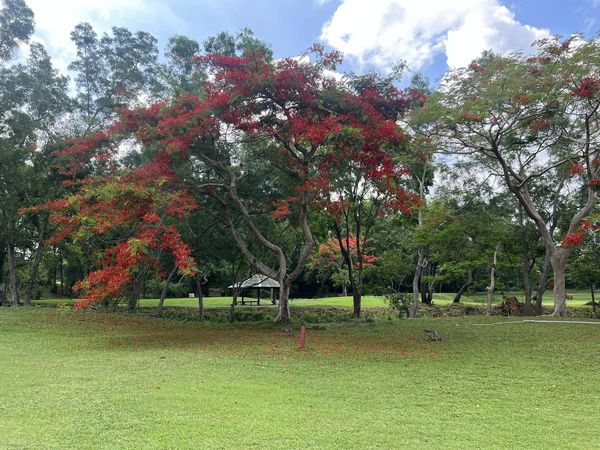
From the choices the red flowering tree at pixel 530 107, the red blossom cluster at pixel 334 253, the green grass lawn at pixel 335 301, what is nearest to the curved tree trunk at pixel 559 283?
the red flowering tree at pixel 530 107

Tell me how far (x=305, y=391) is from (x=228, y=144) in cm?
927

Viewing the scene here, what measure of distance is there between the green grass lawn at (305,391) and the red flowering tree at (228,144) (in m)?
2.20

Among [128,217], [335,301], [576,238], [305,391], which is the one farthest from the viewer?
[335,301]

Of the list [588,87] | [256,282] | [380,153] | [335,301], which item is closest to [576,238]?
[588,87]

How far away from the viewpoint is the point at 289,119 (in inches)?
479

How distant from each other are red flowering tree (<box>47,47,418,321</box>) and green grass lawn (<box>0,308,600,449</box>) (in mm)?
2199

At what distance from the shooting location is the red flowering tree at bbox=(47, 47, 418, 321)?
34.1ft

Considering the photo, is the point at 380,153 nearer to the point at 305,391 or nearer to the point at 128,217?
the point at 128,217

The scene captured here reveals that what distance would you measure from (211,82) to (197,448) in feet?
34.9

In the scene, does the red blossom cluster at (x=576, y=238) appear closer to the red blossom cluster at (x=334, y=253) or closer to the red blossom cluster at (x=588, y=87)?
the red blossom cluster at (x=588, y=87)

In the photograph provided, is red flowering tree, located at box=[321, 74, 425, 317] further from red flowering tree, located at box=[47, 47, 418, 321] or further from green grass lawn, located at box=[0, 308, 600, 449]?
green grass lawn, located at box=[0, 308, 600, 449]

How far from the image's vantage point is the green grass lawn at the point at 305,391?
4430 millimetres

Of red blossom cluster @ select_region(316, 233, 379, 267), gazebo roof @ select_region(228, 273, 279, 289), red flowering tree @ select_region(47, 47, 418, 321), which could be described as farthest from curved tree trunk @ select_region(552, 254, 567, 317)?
gazebo roof @ select_region(228, 273, 279, 289)

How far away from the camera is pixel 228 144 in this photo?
13.9 m
